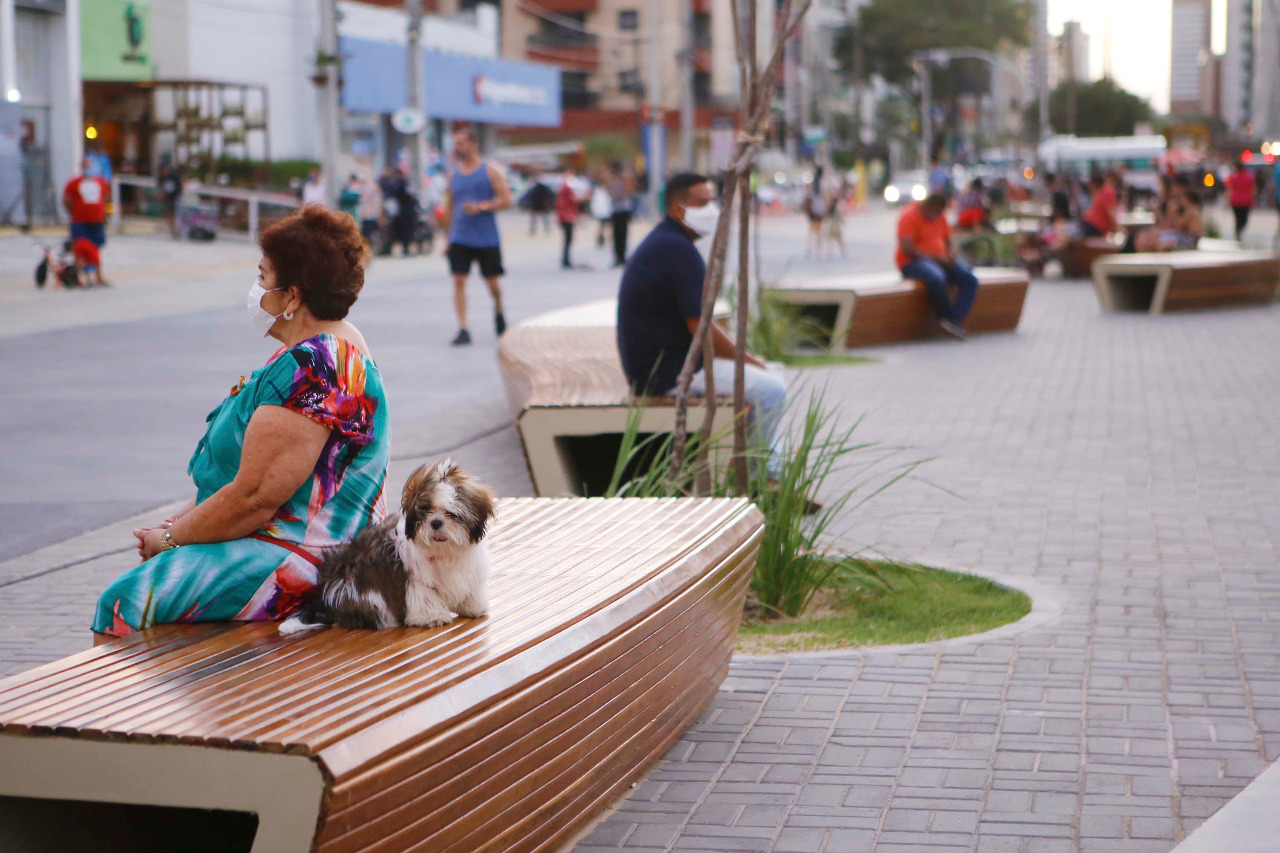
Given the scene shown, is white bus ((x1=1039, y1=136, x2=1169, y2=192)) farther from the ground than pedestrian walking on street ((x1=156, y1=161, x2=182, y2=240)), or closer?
farther from the ground

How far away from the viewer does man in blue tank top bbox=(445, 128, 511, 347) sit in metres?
13.5

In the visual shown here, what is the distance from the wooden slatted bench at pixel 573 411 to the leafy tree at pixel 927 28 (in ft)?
277

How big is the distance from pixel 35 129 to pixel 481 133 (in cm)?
2946

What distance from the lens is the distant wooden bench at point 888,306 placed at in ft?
47.4

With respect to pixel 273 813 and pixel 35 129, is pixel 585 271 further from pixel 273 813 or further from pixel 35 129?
pixel 273 813

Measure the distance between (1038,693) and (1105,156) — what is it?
68658 millimetres

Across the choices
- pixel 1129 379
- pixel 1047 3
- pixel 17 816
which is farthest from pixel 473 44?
pixel 1047 3

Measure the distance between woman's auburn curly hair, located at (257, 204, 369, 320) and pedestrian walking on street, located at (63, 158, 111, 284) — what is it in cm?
1636

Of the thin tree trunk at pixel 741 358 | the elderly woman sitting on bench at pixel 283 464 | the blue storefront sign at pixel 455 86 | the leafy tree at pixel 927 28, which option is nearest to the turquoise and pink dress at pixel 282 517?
the elderly woman sitting on bench at pixel 283 464

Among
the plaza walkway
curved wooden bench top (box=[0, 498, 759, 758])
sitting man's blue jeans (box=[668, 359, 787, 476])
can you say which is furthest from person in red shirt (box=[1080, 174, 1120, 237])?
curved wooden bench top (box=[0, 498, 759, 758])

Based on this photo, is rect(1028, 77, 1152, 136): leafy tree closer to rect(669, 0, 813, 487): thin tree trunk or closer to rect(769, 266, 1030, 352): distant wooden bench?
rect(769, 266, 1030, 352): distant wooden bench

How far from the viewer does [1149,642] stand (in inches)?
204

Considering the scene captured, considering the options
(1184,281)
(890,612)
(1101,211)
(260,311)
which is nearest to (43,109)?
(1101,211)

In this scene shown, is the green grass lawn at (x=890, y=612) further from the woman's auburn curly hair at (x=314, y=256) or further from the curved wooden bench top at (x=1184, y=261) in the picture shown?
the curved wooden bench top at (x=1184, y=261)
